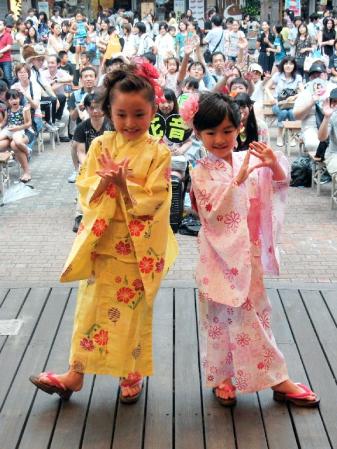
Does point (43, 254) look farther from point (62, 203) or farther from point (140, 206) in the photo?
point (140, 206)

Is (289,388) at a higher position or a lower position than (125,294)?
lower

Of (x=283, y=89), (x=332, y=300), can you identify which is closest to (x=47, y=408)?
(x=332, y=300)

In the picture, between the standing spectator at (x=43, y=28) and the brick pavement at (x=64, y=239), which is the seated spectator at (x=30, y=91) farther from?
the standing spectator at (x=43, y=28)

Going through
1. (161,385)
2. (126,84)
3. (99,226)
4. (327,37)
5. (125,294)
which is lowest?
(161,385)

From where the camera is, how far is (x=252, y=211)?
10.5 feet

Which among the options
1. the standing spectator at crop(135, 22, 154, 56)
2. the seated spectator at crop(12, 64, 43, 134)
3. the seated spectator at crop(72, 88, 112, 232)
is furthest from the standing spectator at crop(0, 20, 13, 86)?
the seated spectator at crop(72, 88, 112, 232)

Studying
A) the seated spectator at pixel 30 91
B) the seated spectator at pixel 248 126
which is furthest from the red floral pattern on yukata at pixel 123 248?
the seated spectator at pixel 30 91

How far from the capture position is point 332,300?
4.50m

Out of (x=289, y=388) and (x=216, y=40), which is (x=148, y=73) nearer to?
(x=289, y=388)

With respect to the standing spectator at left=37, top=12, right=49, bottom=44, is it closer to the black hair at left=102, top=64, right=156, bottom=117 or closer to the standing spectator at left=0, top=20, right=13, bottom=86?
the standing spectator at left=0, top=20, right=13, bottom=86

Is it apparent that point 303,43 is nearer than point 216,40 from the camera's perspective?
No

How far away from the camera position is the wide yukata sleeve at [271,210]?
10.5 feet

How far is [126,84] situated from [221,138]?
0.48 m

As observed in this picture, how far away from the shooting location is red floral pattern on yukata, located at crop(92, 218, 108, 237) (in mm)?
3062
